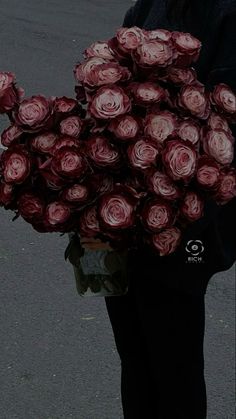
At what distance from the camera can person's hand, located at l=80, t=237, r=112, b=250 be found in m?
2.09

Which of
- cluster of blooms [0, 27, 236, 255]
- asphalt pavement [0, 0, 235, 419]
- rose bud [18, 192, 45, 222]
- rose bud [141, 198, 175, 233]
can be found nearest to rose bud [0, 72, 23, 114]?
cluster of blooms [0, 27, 236, 255]

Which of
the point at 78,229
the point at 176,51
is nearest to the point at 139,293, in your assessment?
the point at 78,229

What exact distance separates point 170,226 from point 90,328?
6.28 ft

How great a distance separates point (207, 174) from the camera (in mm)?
1946

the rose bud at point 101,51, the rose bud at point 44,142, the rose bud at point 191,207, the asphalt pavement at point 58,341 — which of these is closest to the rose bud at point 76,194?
the rose bud at point 44,142

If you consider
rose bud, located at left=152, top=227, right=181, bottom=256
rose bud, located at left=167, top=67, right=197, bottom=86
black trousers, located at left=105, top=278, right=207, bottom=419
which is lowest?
black trousers, located at left=105, top=278, right=207, bottom=419

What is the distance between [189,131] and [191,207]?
181mm

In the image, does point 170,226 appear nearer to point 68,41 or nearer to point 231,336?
point 231,336

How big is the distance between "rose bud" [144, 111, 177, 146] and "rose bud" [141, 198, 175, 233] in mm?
142

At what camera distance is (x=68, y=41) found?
349 inches

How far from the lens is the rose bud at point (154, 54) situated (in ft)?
6.39

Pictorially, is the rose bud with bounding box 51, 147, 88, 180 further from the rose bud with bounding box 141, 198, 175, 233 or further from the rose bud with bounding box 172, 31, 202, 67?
the rose bud with bounding box 172, 31, 202, 67

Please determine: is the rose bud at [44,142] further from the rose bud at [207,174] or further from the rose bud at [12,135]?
the rose bud at [207,174]

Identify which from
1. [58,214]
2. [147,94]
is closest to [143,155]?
[147,94]
